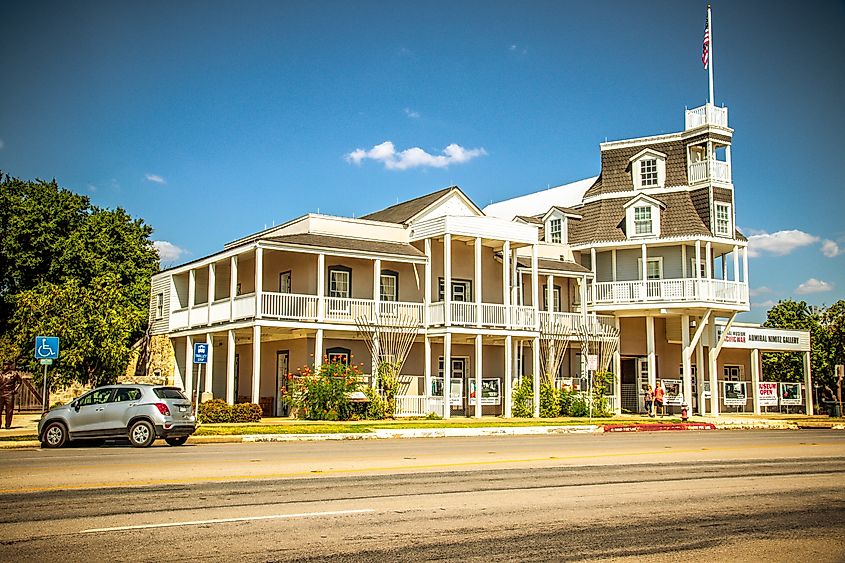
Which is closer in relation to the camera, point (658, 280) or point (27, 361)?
point (658, 280)

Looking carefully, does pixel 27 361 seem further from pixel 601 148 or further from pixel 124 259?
pixel 601 148

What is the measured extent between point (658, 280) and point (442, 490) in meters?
32.0

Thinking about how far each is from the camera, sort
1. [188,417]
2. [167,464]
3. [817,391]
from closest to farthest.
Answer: [167,464]
[188,417]
[817,391]

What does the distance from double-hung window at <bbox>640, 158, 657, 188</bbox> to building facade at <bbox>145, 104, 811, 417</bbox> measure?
8 cm

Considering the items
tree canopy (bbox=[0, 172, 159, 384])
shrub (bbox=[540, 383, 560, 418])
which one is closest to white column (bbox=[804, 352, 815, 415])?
shrub (bbox=[540, 383, 560, 418])

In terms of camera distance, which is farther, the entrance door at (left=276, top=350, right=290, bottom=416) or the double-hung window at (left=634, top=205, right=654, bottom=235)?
the double-hung window at (left=634, top=205, right=654, bottom=235)

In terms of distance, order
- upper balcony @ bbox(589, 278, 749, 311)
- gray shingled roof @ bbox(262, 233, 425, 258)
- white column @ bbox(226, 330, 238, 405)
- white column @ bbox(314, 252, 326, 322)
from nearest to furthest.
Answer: white column @ bbox(226, 330, 238, 405) → white column @ bbox(314, 252, 326, 322) → gray shingled roof @ bbox(262, 233, 425, 258) → upper balcony @ bbox(589, 278, 749, 311)

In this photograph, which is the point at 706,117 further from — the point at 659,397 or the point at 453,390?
the point at 453,390

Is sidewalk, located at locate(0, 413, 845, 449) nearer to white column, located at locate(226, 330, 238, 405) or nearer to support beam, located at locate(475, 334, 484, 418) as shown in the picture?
support beam, located at locate(475, 334, 484, 418)

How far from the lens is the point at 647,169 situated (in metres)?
45.5

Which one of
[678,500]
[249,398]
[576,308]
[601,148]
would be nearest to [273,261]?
[249,398]

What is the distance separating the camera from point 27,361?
1781 inches

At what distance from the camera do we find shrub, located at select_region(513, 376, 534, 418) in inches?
1496

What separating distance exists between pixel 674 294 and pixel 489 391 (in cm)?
1006
